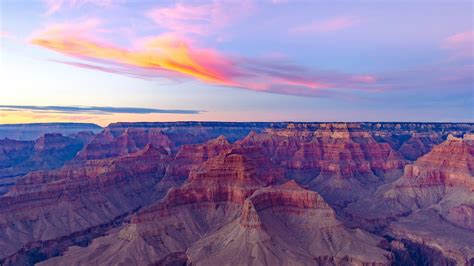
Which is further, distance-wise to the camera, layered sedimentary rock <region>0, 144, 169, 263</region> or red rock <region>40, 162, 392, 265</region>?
layered sedimentary rock <region>0, 144, 169, 263</region>

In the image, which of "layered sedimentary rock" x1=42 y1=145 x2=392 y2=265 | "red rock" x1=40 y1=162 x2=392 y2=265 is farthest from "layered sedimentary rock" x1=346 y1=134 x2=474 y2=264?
"layered sedimentary rock" x1=42 y1=145 x2=392 y2=265

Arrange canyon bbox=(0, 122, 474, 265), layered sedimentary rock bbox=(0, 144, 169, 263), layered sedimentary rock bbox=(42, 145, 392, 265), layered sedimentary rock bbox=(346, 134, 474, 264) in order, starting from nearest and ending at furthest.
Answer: layered sedimentary rock bbox=(42, 145, 392, 265), canyon bbox=(0, 122, 474, 265), layered sedimentary rock bbox=(346, 134, 474, 264), layered sedimentary rock bbox=(0, 144, 169, 263)

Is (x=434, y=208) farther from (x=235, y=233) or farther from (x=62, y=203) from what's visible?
(x=62, y=203)

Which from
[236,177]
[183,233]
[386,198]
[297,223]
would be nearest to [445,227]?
[386,198]

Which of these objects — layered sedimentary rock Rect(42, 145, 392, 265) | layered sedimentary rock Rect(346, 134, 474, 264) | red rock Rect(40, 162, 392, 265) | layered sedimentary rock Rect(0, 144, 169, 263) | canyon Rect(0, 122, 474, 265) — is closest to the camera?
layered sedimentary rock Rect(42, 145, 392, 265)

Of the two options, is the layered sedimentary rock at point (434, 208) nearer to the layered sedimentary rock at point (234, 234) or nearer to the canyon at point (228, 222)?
the canyon at point (228, 222)

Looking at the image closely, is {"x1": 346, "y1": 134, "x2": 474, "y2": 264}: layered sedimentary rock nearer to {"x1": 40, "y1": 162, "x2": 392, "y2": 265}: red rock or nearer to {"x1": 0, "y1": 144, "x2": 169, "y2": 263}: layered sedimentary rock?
{"x1": 40, "y1": 162, "x2": 392, "y2": 265}: red rock

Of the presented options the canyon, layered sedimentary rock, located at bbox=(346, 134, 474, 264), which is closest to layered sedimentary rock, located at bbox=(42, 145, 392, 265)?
the canyon

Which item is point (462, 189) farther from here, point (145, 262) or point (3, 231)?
point (3, 231)

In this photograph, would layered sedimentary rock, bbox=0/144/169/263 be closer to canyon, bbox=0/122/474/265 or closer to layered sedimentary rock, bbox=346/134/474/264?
canyon, bbox=0/122/474/265
